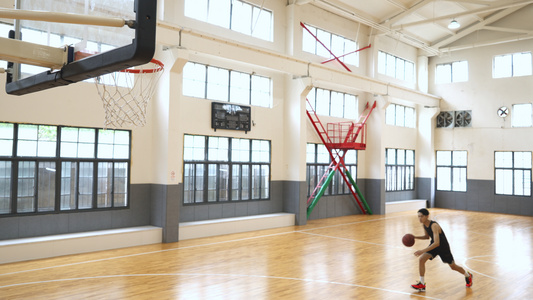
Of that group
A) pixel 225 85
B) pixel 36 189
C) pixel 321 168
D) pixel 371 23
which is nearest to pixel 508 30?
pixel 371 23

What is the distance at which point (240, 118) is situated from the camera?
14.3 m

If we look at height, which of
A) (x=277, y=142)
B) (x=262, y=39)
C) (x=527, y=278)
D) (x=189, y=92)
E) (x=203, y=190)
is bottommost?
(x=527, y=278)

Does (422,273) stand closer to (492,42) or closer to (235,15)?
(235,15)

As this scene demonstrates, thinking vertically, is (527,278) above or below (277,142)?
below

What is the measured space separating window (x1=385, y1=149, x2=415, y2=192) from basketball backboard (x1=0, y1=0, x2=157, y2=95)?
60.2 ft

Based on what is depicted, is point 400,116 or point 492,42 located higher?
point 492,42

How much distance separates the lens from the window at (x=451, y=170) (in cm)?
2194

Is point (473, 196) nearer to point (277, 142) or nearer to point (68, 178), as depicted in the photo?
point (277, 142)

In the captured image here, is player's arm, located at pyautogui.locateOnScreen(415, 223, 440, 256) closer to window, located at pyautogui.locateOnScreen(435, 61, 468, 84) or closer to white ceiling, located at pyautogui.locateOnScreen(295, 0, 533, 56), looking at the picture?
white ceiling, located at pyautogui.locateOnScreen(295, 0, 533, 56)

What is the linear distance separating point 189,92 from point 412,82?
1367 centimetres

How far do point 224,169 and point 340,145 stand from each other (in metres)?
5.39

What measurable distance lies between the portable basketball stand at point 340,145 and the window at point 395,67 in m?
2.31

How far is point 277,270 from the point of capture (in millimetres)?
9008

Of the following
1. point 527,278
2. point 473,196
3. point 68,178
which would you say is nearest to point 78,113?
point 68,178
